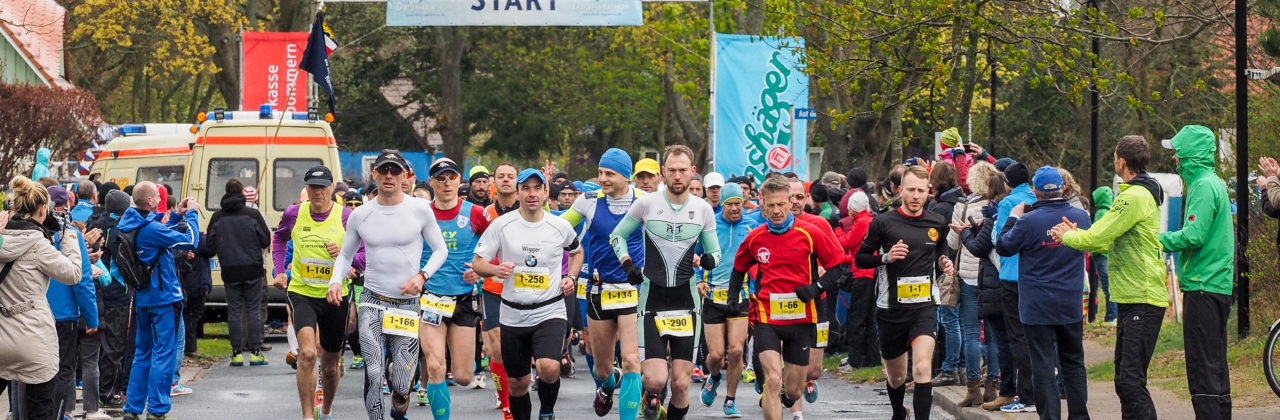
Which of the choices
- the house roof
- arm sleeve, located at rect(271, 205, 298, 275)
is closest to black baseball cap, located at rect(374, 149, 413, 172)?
arm sleeve, located at rect(271, 205, 298, 275)

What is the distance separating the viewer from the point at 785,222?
35.5 ft

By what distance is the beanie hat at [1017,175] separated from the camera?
11.6m

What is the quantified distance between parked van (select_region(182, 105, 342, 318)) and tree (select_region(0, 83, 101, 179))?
29.9ft

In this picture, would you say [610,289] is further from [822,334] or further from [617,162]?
[822,334]

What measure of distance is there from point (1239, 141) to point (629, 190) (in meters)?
5.27

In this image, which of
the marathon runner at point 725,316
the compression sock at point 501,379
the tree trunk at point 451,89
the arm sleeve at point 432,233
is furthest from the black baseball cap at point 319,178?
the tree trunk at point 451,89

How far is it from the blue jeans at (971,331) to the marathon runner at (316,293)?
184 inches

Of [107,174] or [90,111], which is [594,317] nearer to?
[107,174]

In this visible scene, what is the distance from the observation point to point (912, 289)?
10.9 m

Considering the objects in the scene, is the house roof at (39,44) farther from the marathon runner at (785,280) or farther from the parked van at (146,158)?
the marathon runner at (785,280)

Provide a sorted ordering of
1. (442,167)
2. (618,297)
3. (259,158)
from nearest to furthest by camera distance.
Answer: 1. (618,297)
2. (442,167)
3. (259,158)

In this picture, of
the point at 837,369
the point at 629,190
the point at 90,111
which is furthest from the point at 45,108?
the point at 629,190

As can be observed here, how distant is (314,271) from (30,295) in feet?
7.86

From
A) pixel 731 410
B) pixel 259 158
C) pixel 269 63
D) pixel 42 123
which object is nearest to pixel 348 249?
pixel 731 410
